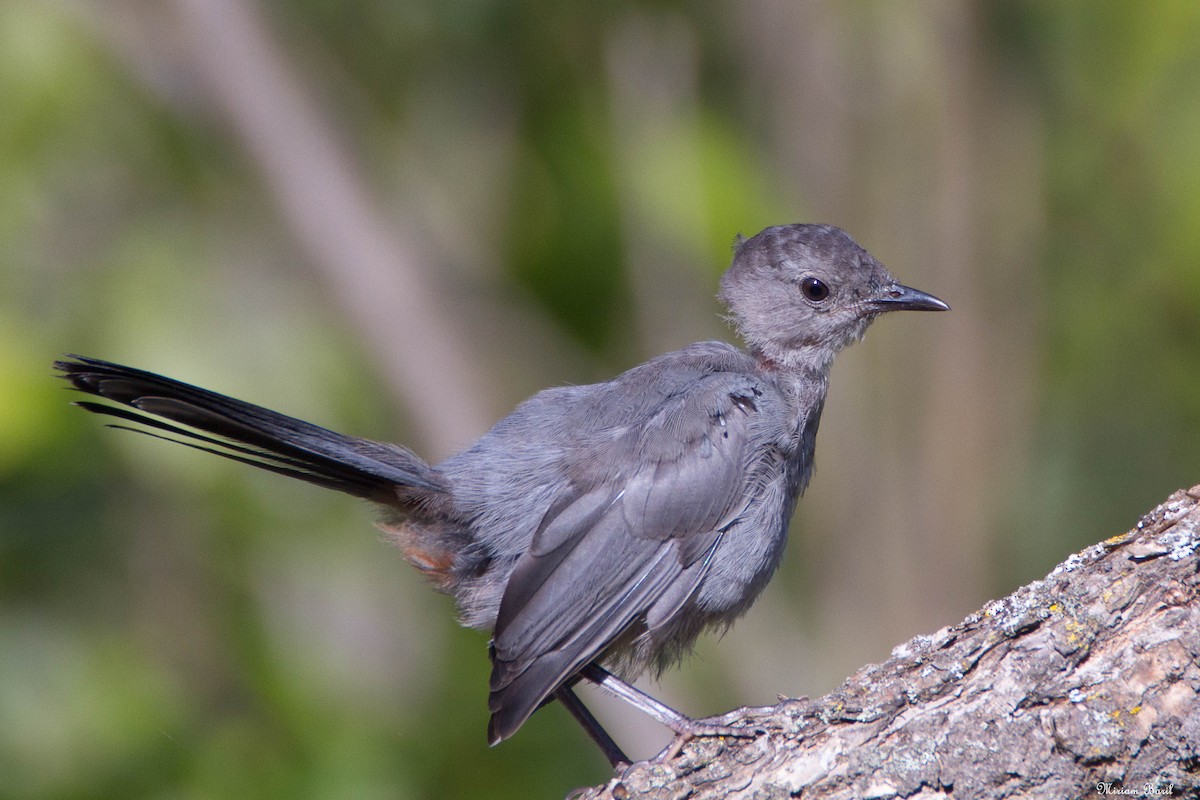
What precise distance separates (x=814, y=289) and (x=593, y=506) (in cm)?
112

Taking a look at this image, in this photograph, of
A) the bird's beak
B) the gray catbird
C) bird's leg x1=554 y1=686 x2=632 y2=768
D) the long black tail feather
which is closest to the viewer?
the long black tail feather

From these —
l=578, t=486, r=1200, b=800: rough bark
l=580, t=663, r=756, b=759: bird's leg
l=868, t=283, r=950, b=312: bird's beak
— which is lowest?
l=578, t=486, r=1200, b=800: rough bark

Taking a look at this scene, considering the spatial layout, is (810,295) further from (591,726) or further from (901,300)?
(591,726)

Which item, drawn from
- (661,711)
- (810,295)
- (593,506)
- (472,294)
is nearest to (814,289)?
(810,295)

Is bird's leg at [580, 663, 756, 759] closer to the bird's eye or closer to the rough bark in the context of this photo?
the rough bark

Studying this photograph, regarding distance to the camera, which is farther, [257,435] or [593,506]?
[593,506]

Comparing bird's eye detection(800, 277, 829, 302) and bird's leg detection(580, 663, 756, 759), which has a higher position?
bird's eye detection(800, 277, 829, 302)

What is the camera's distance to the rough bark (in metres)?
2.03

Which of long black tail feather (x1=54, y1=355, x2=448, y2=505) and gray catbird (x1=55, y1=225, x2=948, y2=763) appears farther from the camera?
gray catbird (x1=55, y1=225, x2=948, y2=763)

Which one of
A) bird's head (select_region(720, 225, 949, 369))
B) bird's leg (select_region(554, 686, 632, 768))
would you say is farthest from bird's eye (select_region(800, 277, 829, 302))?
bird's leg (select_region(554, 686, 632, 768))

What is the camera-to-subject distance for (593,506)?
10.3ft

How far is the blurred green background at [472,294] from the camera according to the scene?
377 centimetres

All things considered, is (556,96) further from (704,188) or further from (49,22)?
(49,22)

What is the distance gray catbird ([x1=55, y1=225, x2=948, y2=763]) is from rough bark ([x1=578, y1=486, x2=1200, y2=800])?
552mm
